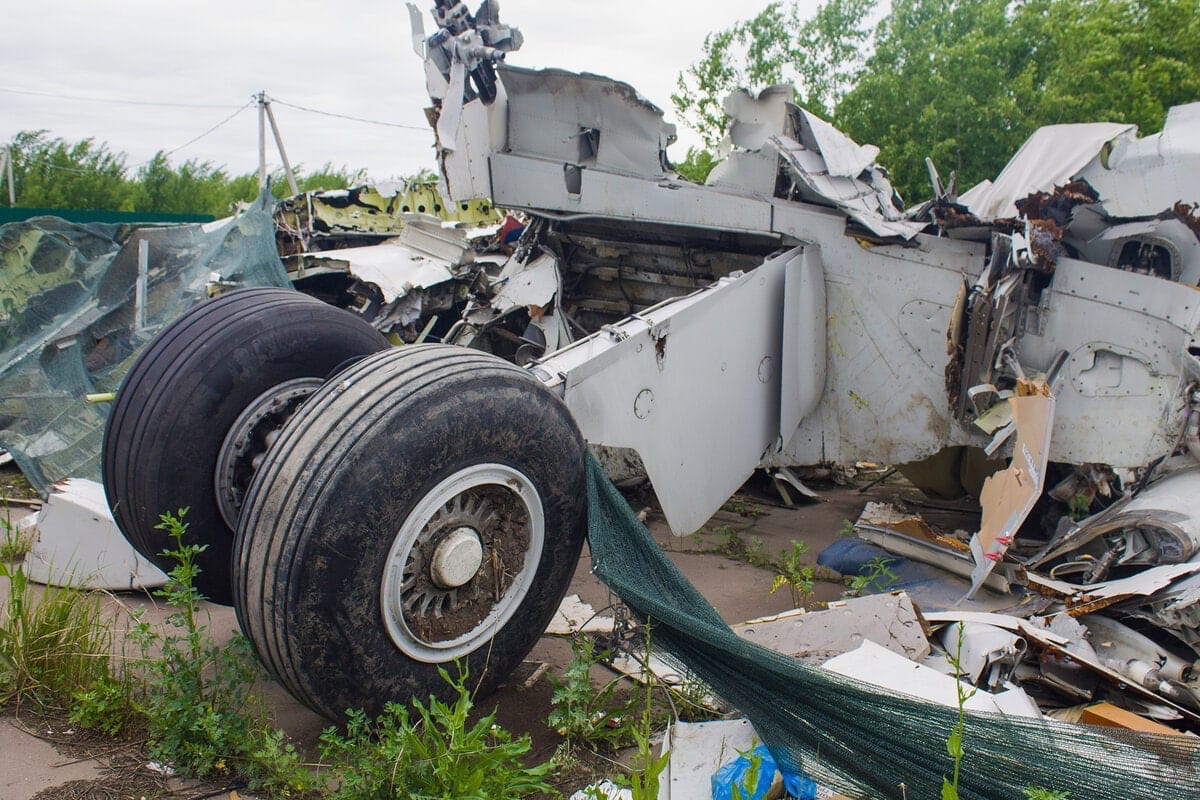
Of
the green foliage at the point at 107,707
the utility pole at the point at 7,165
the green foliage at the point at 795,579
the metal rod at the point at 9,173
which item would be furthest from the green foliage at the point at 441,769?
the utility pole at the point at 7,165

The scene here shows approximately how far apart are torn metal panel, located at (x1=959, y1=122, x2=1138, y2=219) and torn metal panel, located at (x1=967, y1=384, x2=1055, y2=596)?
5.00ft

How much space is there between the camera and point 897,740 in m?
2.40

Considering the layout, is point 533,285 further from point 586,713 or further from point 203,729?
point 203,729

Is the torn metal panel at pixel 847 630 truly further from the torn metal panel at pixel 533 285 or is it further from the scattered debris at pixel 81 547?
the scattered debris at pixel 81 547

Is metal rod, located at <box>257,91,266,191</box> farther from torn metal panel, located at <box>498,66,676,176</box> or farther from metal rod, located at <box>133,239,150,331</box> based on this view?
torn metal panel, located at <box>498,66,676,176</box>

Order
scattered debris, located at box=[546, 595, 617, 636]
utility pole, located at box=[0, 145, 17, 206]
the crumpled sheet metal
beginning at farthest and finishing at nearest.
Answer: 1. utility pole, located at box=[0, 145, 17, 206]
2. the crumpled sheet metal
3. scattered debris, located at box=[546, 595, 617, 636]

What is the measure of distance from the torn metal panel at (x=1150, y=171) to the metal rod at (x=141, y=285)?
265 inches

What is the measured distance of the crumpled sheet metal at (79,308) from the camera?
652 cm

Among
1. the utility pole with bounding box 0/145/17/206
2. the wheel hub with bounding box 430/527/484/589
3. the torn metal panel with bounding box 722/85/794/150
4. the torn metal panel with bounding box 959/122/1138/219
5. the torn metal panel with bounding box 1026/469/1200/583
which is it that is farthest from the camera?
the utility pole with bounding box 0/145/17/206

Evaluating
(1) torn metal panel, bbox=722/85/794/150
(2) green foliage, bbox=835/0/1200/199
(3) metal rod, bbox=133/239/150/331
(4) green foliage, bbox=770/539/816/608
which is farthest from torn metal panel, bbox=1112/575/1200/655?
(2) green foliage, bbox=835/0/1200/199

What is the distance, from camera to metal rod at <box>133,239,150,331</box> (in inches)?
287

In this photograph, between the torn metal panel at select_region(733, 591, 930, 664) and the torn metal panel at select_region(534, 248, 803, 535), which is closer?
the torn metal panel at select_region(733, 591, 930, 664)

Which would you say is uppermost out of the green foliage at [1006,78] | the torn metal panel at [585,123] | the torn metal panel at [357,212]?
the green foliage at [1006,78]

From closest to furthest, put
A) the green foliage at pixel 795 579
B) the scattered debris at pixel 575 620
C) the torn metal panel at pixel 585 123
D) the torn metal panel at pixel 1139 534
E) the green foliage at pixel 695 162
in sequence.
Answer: the torn metal panel at pixel 1139 534 < the scattered debris at pixel 575 620 < the green foliage at pixel 795 579 < the torn metal panel at pixel 585 123 < the green foliage at pixel 695 162
